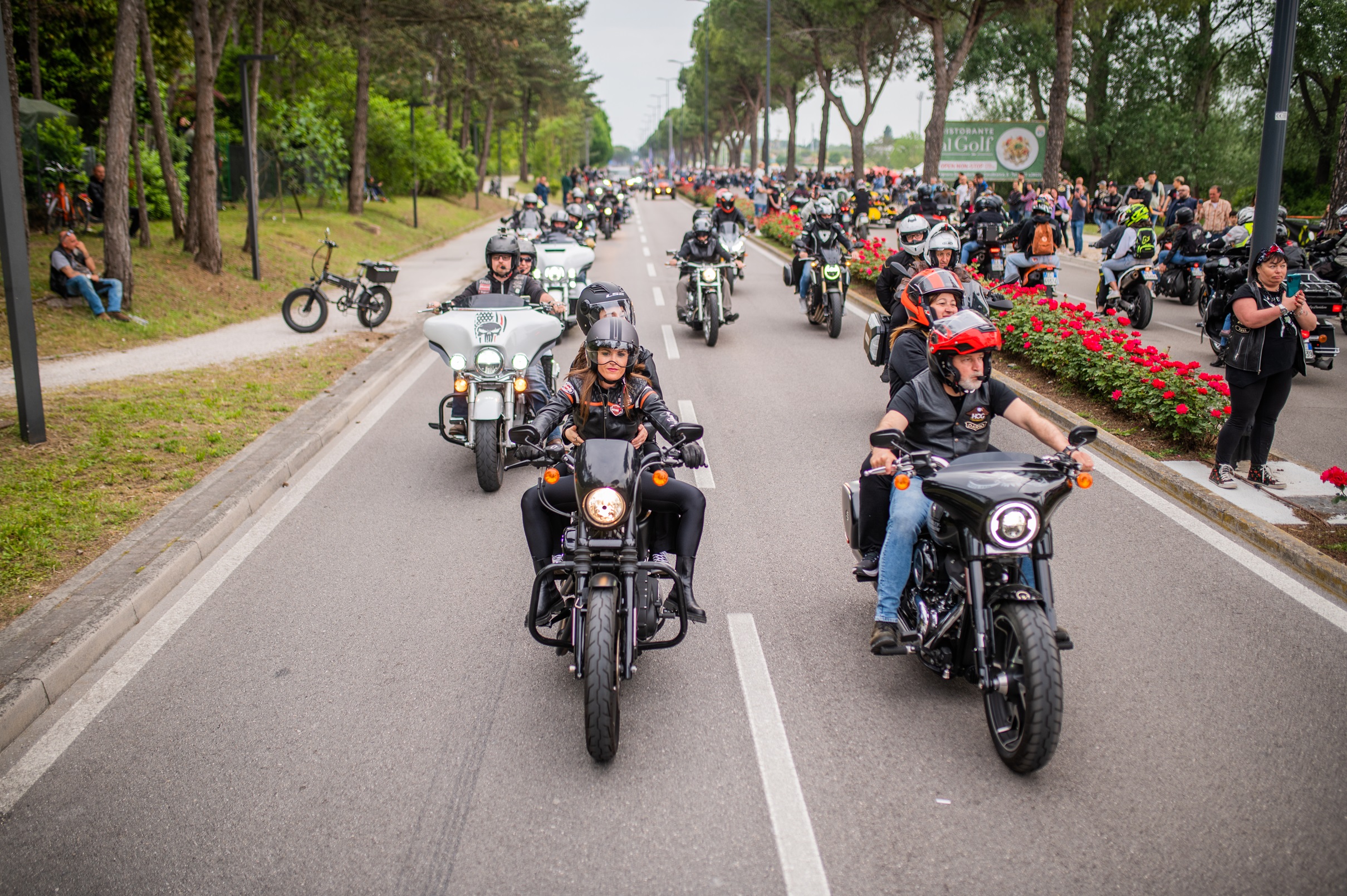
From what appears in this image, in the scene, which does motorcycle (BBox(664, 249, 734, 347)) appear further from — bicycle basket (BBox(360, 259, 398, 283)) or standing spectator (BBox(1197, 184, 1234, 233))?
standing spectator (BBox(1197, 184, 1234, 233))

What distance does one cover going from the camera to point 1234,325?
7262 millimetres

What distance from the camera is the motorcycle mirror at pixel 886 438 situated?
171 inches

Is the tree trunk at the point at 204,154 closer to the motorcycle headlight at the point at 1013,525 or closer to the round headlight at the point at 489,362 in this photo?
the round headlight at the point at 489,362

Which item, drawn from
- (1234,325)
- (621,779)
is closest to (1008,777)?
(621,779)

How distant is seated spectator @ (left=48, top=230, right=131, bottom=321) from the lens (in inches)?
533

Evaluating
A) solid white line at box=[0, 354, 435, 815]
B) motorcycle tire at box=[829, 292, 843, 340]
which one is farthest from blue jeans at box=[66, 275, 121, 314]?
motorcycle tire at box=[829, 292, 843, 340]

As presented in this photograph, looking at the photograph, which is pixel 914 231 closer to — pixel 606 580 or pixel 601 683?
pixel 606 580

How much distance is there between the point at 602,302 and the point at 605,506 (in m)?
3.28

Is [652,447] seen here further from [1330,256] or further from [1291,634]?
[1330,256]

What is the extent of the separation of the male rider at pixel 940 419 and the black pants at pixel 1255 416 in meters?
3.20

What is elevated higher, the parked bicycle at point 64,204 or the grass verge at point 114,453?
the parked bicycle at point 64,204

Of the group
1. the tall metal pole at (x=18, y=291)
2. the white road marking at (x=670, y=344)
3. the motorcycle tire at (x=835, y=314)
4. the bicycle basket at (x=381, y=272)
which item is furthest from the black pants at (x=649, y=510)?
the bicycle basket at (x=381, y=272)

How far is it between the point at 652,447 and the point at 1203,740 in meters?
2.63

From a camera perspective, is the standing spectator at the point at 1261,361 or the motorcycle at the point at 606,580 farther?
the standing spectator at the point at 1261,361
